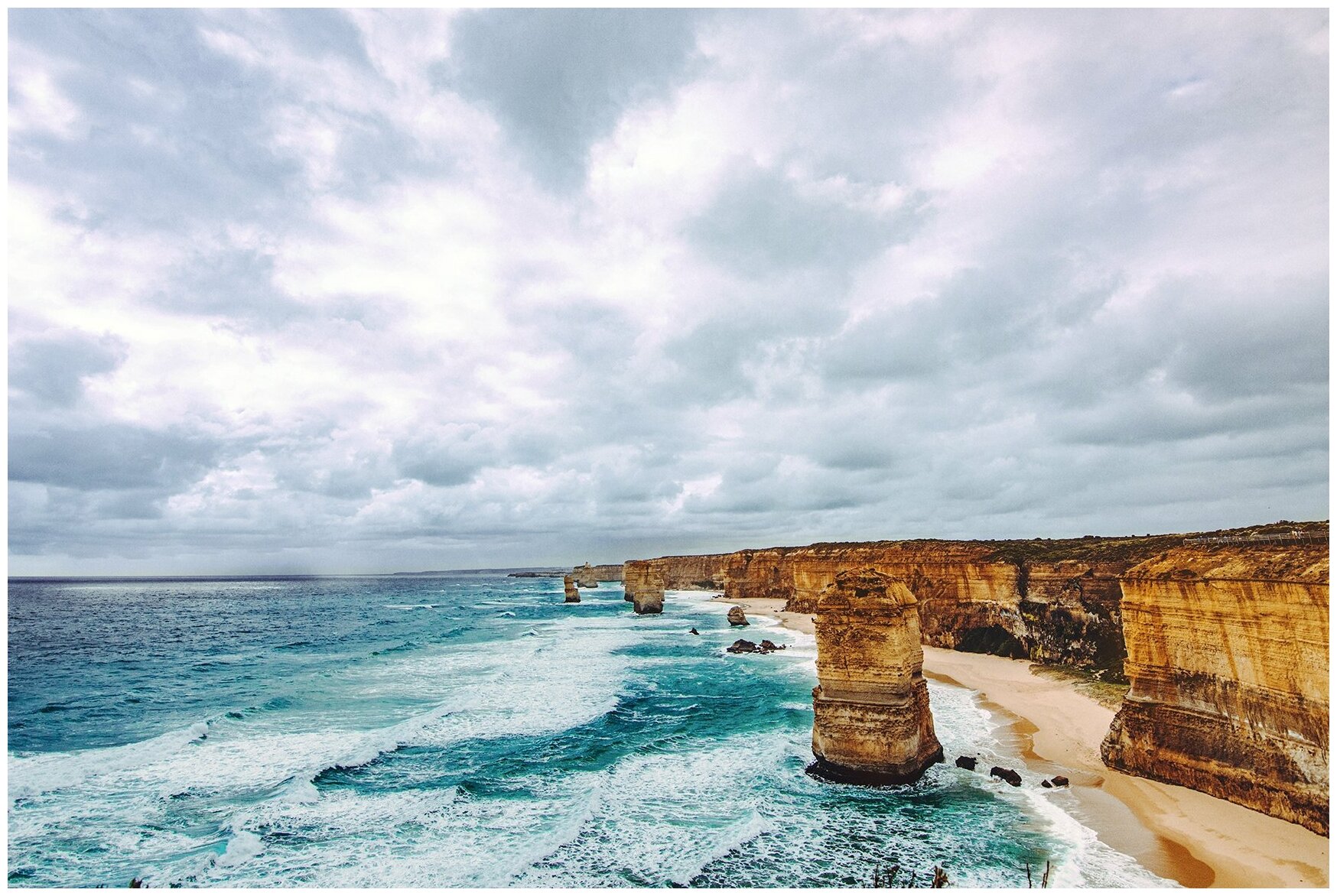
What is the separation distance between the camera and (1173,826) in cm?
1503

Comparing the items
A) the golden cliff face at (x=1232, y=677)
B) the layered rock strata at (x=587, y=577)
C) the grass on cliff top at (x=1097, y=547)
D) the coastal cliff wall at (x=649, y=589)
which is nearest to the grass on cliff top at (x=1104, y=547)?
the grass on cliff top at (x=1097, y=547)

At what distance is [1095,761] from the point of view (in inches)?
767

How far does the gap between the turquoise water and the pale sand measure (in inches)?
34.7

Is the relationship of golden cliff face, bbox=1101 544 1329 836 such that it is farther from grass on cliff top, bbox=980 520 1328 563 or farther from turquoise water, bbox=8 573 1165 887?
grass on cliff top, bbox=980 520 1328 563

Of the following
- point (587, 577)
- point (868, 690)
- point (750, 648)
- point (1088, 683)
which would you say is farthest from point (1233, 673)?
point (587, 577)

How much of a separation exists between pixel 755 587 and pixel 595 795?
83.6m

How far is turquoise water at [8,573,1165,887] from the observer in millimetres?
14820

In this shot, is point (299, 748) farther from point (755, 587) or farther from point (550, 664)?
point (755, 587)

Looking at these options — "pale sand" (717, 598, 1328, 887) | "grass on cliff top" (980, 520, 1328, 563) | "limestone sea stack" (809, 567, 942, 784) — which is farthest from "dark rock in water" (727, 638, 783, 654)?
"limestone sea stack" (809, 567, 942, 784)

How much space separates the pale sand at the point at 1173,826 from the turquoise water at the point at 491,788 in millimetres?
880

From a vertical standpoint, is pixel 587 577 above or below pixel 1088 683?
above

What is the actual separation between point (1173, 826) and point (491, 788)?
1735 centimetres

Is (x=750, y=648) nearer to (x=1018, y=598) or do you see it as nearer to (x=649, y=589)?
(x=1018, y=598)

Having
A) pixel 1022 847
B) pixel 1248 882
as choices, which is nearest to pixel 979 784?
pixel 1022 847
